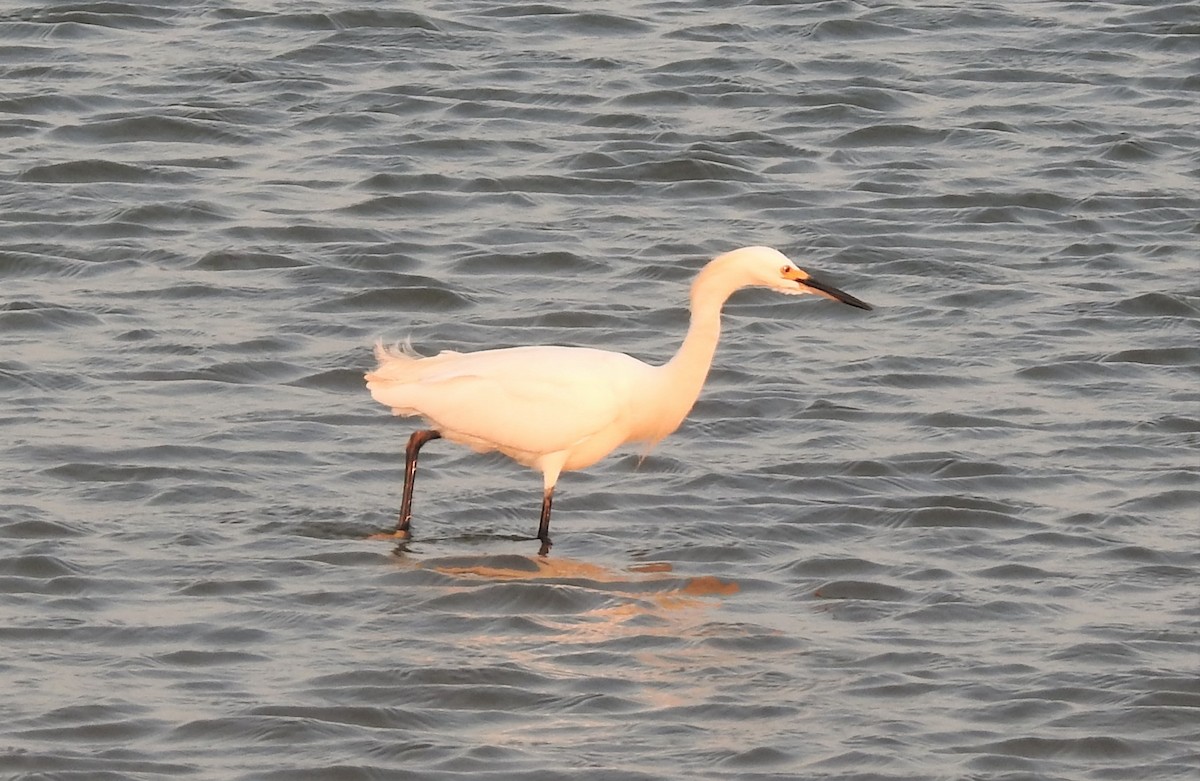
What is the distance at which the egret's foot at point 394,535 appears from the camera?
27.3 ft

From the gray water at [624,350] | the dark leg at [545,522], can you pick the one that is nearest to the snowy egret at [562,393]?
the dark leg at [545,522]

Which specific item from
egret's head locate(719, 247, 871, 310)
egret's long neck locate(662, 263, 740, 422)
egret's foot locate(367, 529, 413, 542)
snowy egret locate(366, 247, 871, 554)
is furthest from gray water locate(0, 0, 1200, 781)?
egret's head locate(719, 247, 871, 310)

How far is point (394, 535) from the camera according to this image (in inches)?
329

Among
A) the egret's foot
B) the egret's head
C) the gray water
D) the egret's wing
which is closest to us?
the gray water

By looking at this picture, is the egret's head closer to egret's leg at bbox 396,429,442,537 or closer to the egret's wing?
the egret's wing

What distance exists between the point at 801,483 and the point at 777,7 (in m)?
7.19

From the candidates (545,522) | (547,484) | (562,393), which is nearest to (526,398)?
(562,393)

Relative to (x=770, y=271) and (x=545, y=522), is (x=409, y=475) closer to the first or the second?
(x=545, y=522)

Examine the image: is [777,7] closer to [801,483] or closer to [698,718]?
[801,483]

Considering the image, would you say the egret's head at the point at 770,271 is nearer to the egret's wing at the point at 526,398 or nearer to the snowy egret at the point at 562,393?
the snowy egret at the point at 562,393

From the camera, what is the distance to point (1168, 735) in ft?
22.1

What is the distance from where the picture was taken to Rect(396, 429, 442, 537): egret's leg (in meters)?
8.41

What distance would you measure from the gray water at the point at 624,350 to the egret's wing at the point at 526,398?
384 mm

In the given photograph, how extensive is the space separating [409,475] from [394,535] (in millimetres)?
246
